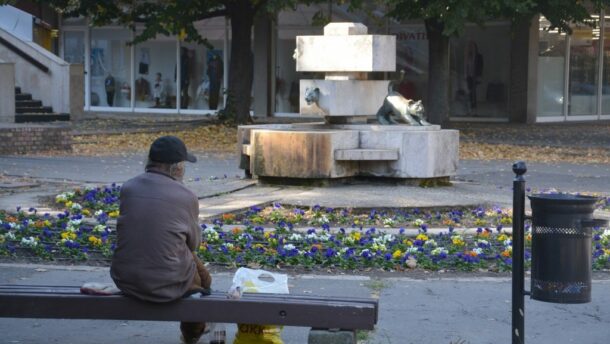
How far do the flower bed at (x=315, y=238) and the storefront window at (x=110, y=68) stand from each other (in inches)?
975

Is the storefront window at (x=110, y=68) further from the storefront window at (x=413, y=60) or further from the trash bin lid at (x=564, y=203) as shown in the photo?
the trash bin lid at (x=564, y=203)

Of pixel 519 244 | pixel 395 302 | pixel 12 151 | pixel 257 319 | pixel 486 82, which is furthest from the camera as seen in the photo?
pixel 486 82

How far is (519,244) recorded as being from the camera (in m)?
6.56

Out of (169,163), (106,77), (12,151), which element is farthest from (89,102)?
(169,163)

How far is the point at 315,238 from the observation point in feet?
33.8

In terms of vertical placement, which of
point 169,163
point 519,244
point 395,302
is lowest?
point 395,302

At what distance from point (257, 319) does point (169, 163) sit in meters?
1.01

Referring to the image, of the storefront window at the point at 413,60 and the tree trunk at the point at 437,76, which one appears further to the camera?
the storefront window at the point at 413,60

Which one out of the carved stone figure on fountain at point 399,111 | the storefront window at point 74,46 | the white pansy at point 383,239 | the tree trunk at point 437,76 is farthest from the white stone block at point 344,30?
the storefront window at point 74,46

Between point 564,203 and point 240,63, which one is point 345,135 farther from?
point 240,63

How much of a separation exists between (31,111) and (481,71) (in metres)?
12.7

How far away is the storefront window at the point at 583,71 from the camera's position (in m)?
33.2

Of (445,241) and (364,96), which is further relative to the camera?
(364,96)

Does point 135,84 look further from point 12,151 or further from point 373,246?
point 373,246
